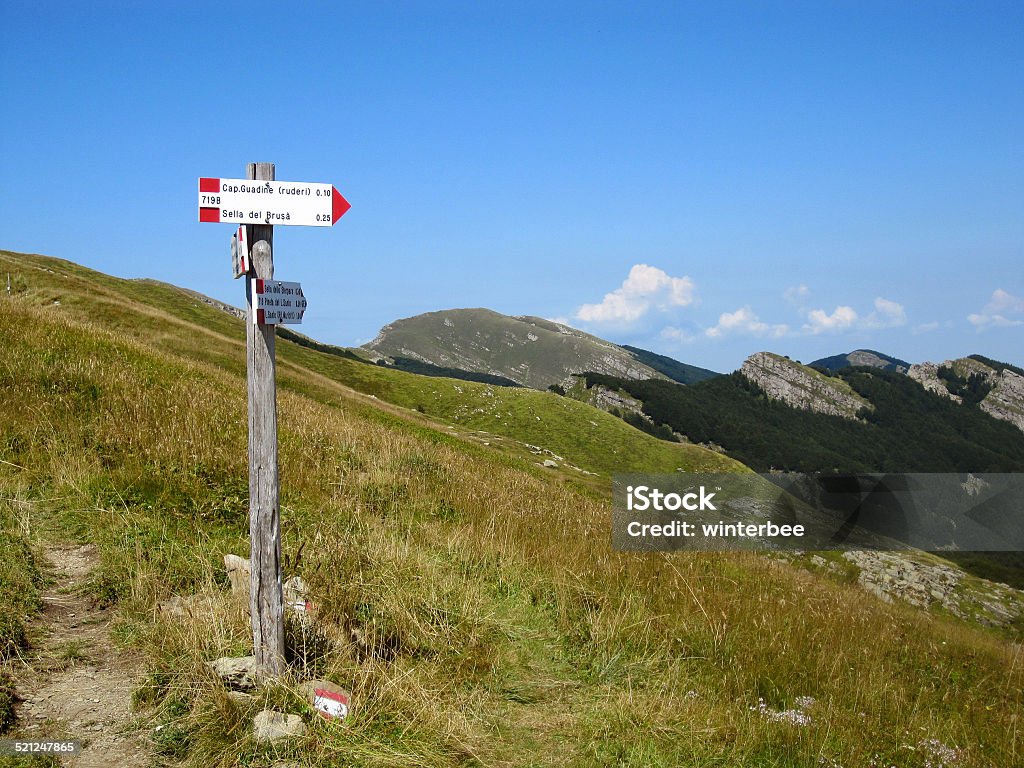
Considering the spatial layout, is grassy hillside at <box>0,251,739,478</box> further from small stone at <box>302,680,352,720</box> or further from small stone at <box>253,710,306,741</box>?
small stone at <box>253,710,306,741</box>

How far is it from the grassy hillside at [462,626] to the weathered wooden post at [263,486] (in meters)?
0.38

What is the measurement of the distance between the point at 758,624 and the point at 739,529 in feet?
52.3

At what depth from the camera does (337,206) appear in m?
5.28

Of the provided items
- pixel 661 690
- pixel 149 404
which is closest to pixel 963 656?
pixel 661 690

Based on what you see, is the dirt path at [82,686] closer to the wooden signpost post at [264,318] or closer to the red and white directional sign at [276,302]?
the wooden signpost post at [264,318]

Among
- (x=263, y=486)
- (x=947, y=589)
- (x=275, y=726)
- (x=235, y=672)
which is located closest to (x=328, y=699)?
(x=275, y=726)

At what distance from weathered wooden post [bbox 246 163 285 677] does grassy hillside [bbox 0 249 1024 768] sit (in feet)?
1.25

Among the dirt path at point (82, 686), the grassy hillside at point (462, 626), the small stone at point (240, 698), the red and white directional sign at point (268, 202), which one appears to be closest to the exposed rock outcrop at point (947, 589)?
the grassy hillside at point (462, 626)

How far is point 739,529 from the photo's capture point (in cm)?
2230

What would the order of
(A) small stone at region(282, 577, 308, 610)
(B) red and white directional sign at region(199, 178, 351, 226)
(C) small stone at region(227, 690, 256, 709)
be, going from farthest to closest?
(A) small stone at region(282, 577, 308, 610)
(B) red and white directional sign at region(199, 178, 351, 226)
(C) small stone at region(227, 690, 256, 709)

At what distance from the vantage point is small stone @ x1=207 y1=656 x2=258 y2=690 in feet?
16.7

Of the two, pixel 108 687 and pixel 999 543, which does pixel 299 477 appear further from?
pixel 999 543

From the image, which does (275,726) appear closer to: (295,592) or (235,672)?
(235,672)

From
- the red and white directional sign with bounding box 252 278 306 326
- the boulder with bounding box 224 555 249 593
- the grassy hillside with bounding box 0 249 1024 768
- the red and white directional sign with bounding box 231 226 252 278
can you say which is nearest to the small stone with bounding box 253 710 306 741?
the grassy hillside with bounding box 0 249 1024 768
